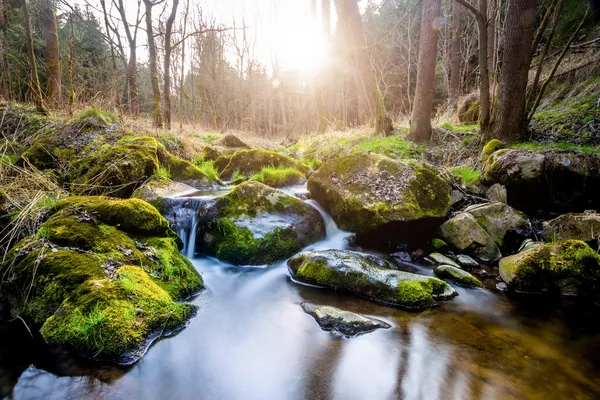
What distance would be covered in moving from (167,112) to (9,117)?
505 centimetres

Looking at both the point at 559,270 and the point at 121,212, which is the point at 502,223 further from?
the point at 121,212

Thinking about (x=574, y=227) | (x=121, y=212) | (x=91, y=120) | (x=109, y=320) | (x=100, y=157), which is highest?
(x=91, y=120)

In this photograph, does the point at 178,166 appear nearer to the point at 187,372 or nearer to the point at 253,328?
the point at 253,328

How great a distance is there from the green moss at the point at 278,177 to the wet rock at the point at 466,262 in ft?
14.1

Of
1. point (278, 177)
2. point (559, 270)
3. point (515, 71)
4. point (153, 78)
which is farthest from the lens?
point (153, 78)

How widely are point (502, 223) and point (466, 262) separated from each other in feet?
3.55

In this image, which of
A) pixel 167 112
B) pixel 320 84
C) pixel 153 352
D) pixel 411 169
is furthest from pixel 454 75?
pixel 153 352

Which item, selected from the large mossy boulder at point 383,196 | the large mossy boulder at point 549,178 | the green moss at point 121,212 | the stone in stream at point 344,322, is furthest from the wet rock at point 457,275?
the green moss at point 121,212

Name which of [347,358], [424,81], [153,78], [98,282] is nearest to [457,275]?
[347,358]

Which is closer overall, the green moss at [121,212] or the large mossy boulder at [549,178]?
the green moss at [121,212]

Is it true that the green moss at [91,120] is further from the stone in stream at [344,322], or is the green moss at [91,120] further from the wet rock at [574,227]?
the wet rock at [574,227]

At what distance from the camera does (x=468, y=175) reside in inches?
244

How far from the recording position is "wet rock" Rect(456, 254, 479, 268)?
14.9 feet

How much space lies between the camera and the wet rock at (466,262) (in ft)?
14.9
